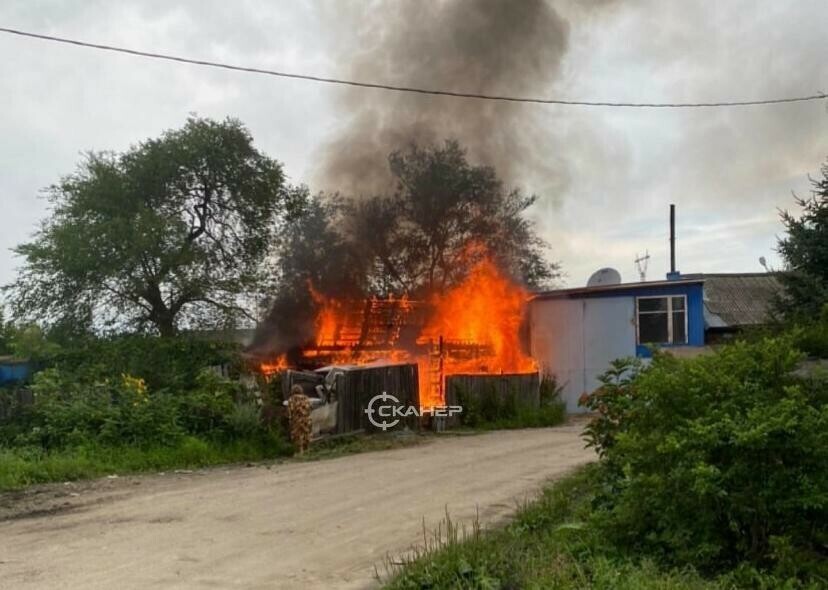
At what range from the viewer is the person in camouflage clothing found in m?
13.9

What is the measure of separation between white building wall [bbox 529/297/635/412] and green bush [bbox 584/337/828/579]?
17901 millimetres

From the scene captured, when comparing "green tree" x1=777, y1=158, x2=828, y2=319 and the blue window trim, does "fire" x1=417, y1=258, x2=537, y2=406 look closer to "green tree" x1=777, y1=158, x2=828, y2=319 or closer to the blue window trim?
the blue window trim

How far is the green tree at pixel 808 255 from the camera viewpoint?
13.9 meters

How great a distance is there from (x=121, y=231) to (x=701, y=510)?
672 inches

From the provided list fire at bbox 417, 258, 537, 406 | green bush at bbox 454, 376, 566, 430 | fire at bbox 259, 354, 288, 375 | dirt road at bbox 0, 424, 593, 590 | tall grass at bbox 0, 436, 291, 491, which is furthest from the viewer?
fire at bbox 417, 258, 537, 406

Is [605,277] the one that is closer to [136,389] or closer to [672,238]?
[672,238]

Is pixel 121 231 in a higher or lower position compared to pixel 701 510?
higher

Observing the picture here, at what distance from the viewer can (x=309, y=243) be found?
22953 millimetres

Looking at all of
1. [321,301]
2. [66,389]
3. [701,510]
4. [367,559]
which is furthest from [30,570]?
[321,301]

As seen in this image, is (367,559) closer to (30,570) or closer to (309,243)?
(30,570)

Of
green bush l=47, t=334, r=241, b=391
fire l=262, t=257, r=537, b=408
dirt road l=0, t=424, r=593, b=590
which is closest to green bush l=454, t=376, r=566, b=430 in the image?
fire l=262, t=257, r=537, b=408

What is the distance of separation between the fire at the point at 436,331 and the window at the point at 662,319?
143 inches

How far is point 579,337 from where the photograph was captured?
78.6 ft

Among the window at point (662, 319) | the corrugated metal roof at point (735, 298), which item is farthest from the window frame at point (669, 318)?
the corrugated metal roof at point (735, 298)
